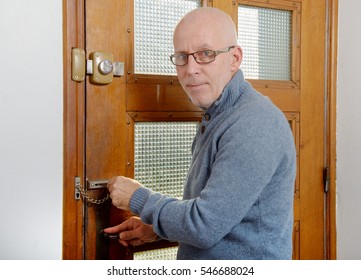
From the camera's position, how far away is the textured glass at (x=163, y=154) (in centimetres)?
160

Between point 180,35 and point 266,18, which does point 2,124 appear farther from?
point 266,18

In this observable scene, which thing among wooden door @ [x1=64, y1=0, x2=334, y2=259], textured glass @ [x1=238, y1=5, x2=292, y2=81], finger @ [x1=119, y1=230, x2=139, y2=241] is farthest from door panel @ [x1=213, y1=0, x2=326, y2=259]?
finger @ [x1=119, y1=230, x2=139, y2=241]

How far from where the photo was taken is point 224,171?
1112 mm

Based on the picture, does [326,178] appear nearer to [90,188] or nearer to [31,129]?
[90,188]

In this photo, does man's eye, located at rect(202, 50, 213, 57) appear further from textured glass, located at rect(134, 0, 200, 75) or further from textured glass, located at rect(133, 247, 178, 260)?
textured glass, located at rect(133, 247, 178, 260)

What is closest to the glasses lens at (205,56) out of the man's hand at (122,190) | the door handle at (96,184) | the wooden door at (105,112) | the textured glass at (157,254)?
the wooden door at (105,112)

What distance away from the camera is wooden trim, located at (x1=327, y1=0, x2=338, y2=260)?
1924 mm

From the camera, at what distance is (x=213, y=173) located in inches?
44.8

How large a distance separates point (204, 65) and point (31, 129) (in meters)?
0.56

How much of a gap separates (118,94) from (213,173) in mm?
563

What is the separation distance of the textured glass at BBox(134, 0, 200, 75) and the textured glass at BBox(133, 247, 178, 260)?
659mm

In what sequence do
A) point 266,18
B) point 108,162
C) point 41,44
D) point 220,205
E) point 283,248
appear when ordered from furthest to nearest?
point 266,18, point 108,162, point 41,44, point 283,248, point 220,205
